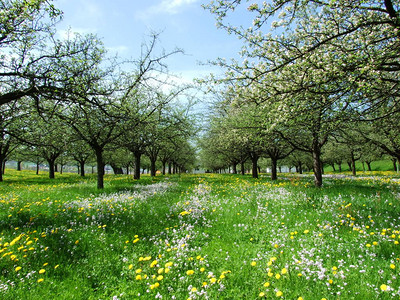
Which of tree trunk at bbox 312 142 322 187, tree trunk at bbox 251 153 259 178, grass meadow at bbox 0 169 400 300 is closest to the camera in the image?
grass meadow at bbox 0 169 400 300

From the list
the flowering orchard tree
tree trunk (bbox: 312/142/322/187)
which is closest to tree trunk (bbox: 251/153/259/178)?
tree trunk (bbox: 312/142/322/187)

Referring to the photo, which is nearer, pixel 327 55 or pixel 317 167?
pixel 327 55

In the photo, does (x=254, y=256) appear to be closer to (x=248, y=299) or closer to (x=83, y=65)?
(x=248, y=299)

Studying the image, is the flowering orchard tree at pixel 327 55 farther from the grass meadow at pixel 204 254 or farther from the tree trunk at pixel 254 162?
the tree trunk at pixel 254 162

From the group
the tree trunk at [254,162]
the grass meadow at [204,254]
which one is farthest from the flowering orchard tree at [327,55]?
the tree trunk at [254,162]

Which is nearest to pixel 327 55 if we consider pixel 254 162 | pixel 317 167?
pixel 317 167

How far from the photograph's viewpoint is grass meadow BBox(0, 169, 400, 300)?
328 centimetres

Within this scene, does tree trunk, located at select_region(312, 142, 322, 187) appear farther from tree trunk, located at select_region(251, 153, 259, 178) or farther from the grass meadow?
tree trunk, located at select_region(251, 153, 259, 178)

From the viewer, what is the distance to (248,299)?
10.3 ft

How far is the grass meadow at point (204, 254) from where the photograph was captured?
10.8 feet

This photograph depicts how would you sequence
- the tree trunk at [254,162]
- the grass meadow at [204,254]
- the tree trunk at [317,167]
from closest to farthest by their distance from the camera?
the grass meadow at [204,254]
the tree trunk at [317,167]
the tree trunk at [254,162]

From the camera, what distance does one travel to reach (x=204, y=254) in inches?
173

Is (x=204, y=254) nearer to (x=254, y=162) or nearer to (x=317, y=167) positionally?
(x=317, y=167)

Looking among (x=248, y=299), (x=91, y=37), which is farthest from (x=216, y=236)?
(x=91, y=37)
